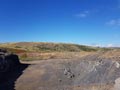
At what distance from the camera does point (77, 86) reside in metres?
34.4

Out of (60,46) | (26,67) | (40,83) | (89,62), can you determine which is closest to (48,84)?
(40,83)

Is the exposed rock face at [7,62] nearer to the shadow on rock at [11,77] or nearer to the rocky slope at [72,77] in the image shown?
the shadow on rock at [11,77]

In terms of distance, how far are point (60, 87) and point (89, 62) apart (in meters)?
8.70

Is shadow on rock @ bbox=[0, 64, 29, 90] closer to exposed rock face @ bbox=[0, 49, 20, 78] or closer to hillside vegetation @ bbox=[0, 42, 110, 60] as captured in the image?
exposed rock face @ bbox=[0, 49, 20, 78]

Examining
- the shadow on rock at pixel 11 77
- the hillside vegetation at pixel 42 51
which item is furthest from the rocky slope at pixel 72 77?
the hillside vegetation at pixel 42 51

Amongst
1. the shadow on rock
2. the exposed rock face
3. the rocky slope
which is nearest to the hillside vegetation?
the exposed rock face

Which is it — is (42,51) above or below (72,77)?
above

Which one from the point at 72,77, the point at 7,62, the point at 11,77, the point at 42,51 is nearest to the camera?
the point at 72,77

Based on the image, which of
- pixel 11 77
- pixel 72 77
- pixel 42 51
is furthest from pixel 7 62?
pixel 42 51

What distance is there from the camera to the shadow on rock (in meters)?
37.4

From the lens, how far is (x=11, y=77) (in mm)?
Answer: 43281

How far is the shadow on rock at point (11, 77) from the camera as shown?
123 ft

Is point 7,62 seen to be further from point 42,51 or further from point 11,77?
point 42,51

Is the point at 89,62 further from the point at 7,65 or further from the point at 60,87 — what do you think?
the point at 7,65
